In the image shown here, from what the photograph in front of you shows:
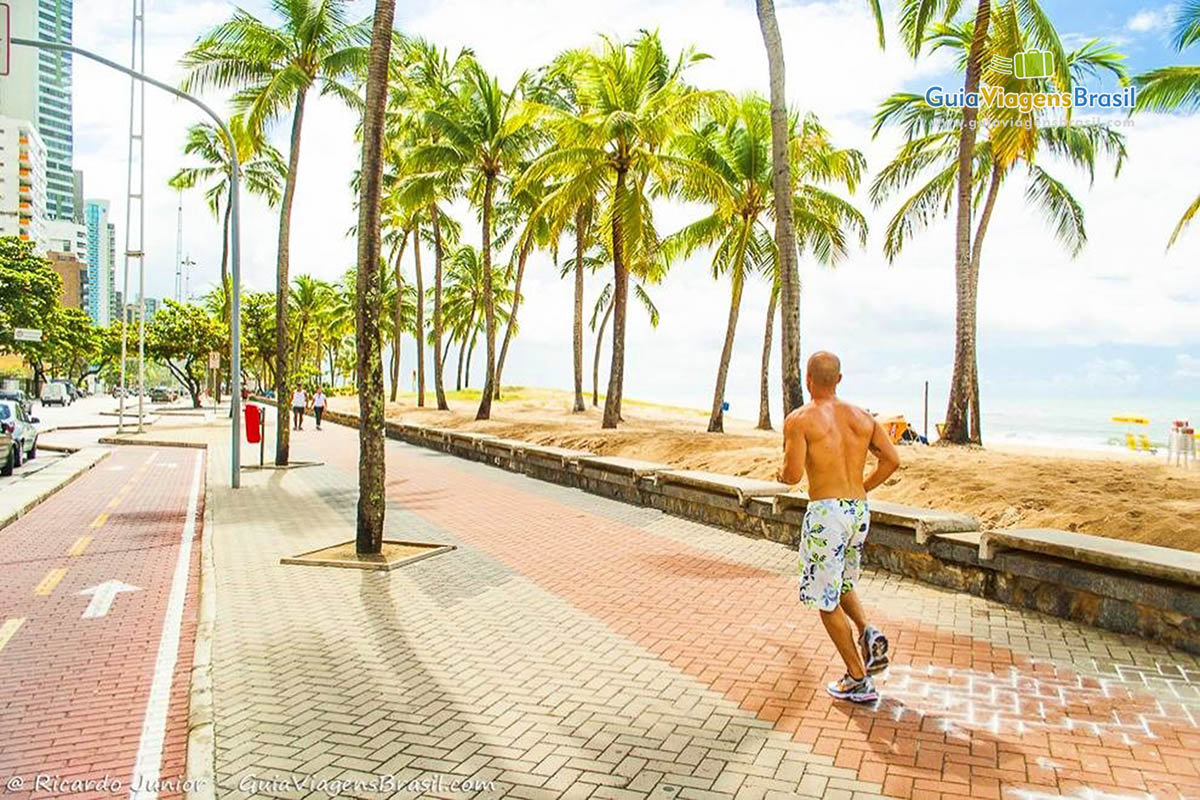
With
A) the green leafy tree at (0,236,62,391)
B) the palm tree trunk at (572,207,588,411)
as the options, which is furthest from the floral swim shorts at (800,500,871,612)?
the green leafy tree at (0,236,62,391)

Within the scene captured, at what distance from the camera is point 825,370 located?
5.38 m

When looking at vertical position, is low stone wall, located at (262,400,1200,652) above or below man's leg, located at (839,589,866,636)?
below

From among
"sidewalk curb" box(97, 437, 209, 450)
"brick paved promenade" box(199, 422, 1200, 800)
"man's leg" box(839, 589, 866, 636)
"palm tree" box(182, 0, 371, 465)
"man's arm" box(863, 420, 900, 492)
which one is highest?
"palm tree" box(182, 0, 371, 465)

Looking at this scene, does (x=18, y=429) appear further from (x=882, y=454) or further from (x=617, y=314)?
(x=882, y=454)

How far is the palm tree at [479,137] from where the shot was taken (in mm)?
30172

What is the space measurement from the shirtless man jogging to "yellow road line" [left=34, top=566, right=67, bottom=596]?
7.25 m

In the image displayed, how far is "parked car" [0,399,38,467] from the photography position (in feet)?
66.2

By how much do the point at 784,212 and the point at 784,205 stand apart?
0.39 ft

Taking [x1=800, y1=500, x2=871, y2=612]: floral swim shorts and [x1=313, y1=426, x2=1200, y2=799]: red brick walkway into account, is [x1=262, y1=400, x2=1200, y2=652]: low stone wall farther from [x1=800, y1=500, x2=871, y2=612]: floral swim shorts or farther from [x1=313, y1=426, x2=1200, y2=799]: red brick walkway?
[x1=800, y1=500, x2=871, y2=612]: floral swim shorts

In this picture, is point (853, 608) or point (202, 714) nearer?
point (202, 714)

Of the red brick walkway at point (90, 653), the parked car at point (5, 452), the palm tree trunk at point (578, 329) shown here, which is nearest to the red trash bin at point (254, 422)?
the parked car at point (5, 452)

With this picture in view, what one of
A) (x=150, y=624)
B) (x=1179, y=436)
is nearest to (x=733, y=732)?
(x=150, y=624)

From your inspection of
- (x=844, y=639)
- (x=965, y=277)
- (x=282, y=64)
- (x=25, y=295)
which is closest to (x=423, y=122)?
(x=282, y=64)

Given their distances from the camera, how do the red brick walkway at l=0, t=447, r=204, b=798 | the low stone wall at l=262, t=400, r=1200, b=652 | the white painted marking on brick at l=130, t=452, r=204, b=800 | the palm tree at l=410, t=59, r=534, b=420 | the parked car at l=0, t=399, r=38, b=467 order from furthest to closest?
the palm tree at l=410, t=59, r=534, b=420
the parked car at l=0, t=399, r=38, b=467
the low stone wall at l=262, t=400, r=1200, b=652
the red brick walkway at l=0, t=447, r=204, b=798
the white painted marking on brick at l=130, t=452, r=204, b=800
